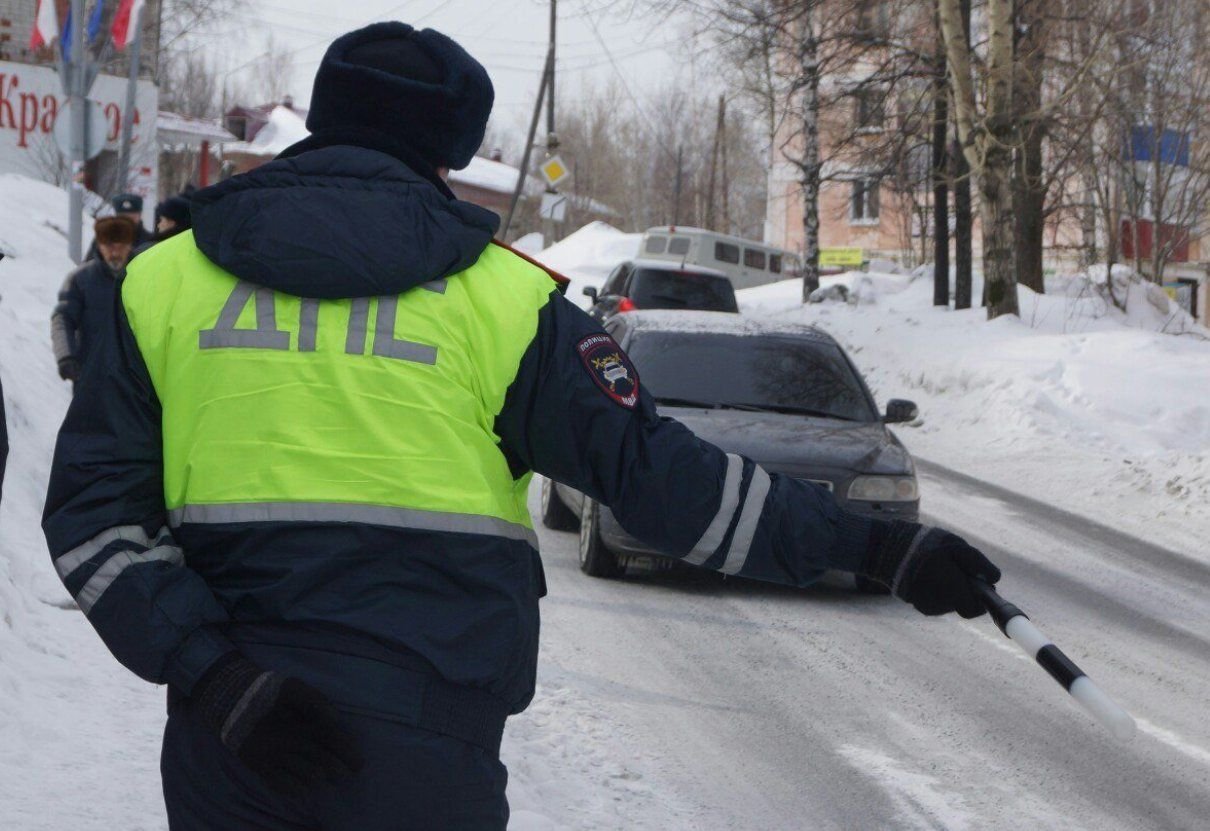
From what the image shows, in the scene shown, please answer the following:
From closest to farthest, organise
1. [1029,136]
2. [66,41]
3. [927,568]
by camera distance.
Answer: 1. [927,568]
2. [66,41]
3. [1029,136]

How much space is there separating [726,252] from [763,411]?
37985mm

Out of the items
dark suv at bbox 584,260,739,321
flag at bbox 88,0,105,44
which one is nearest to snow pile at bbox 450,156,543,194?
dark suv at bbox 584,260,739,321

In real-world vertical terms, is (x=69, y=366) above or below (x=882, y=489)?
above

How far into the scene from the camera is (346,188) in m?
2.26

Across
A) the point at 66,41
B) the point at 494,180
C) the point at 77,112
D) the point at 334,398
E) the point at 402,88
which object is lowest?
the point at 334,398

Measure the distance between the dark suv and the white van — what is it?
1713cm

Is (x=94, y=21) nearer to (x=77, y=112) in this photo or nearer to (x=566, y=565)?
(x=77, y=112)

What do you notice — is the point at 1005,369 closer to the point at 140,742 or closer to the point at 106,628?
the point at 140,742

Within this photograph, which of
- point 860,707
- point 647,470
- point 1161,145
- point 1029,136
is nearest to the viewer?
point 647,470

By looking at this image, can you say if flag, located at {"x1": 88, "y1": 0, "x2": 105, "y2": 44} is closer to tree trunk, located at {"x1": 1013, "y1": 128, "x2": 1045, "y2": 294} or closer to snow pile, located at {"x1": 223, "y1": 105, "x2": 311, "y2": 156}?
tree trunk, located at {"x1": 1013, "y1": 128, "x2": 1045, "y2": 294}

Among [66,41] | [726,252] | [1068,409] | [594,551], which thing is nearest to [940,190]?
[1068,409]

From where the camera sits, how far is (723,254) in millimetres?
46938

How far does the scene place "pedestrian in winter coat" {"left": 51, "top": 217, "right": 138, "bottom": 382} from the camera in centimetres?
898

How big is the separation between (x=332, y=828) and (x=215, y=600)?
345 mm
